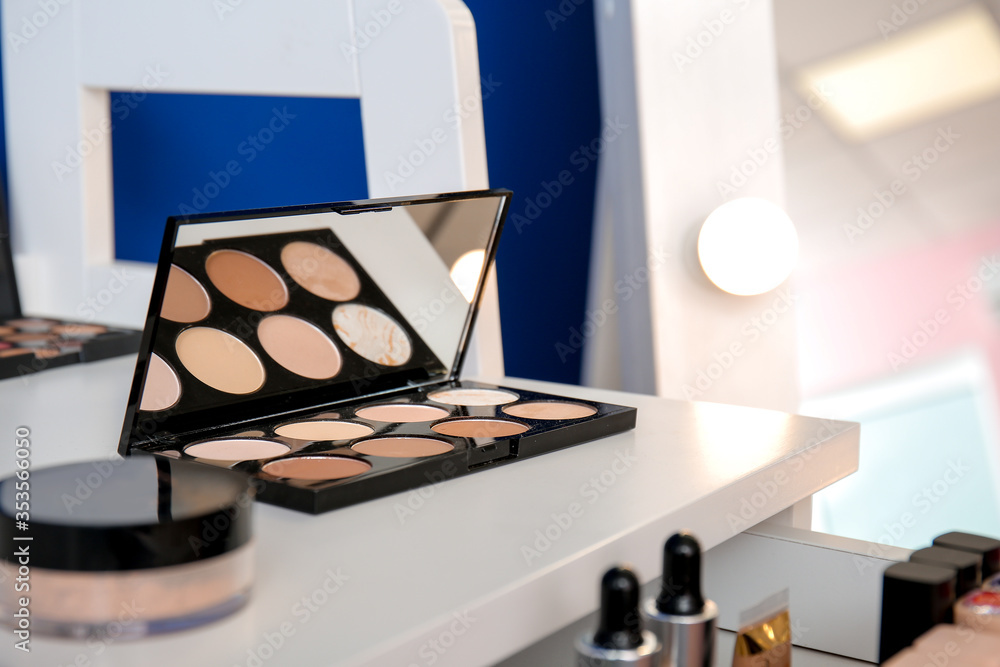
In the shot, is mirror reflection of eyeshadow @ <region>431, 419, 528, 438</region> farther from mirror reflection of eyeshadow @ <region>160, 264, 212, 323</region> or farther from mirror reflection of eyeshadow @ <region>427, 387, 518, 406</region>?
mirror reflection of eyeshadow @ <region>160, 264, 212, 323</region>

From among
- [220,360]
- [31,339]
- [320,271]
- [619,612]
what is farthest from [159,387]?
[31,339]

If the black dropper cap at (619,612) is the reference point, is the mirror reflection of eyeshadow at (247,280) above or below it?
above

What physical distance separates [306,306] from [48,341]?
18.3 inches

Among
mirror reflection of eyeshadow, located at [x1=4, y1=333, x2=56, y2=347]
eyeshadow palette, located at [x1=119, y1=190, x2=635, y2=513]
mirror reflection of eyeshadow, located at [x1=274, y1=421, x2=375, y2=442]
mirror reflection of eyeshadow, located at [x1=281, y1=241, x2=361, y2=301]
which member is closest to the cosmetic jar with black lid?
eyeshadow palette, located at [x1=119, y1=190, x2=635, y2=513]

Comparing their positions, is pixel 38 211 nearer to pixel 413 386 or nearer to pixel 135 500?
pixel 413 386

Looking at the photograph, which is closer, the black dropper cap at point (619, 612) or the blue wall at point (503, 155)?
the black dropper cap at point (619, 612)

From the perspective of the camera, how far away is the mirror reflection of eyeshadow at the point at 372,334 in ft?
2.82

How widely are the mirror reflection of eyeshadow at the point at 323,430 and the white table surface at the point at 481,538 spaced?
105 mm

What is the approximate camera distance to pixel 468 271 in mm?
889

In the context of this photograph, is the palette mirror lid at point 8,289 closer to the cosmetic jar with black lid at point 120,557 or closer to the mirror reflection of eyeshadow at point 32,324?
the mirror reflection of eyeshadow at point 32,324

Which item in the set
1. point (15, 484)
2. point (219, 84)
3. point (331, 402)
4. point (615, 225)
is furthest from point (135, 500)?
point (615, 225)

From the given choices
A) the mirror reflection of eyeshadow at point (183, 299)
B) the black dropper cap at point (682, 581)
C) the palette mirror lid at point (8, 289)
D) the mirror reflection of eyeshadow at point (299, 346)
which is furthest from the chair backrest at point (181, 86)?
the black dropper cap at point (682, 581)

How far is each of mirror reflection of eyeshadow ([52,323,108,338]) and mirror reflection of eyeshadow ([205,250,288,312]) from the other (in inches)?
17.4

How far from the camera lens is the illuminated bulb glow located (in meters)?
0.88
